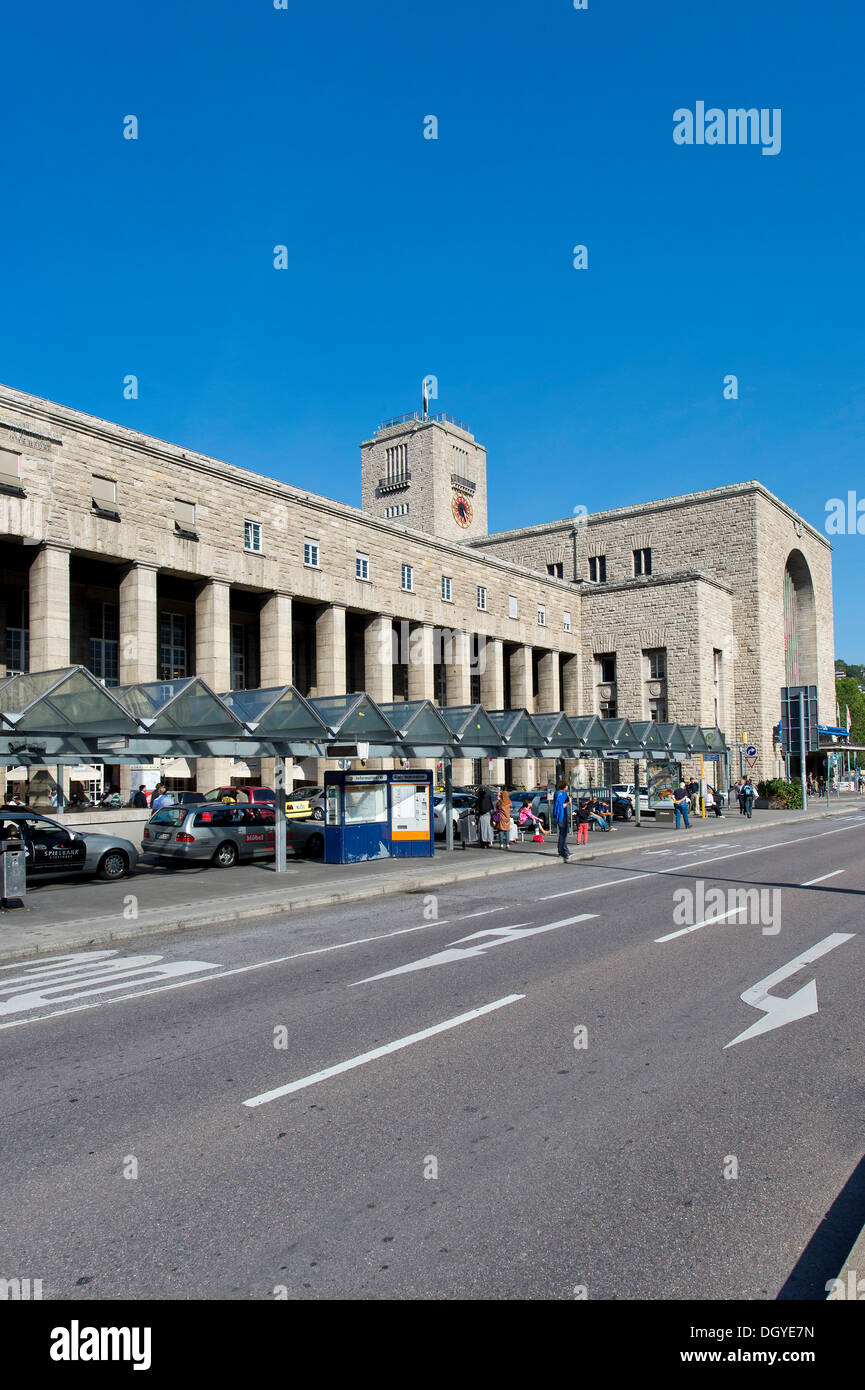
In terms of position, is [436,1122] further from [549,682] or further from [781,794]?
[549,682]

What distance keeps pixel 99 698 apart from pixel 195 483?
920 inches

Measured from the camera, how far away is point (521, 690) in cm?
5859

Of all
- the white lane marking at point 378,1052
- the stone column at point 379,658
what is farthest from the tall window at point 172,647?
the white lane marking at point 378,1052

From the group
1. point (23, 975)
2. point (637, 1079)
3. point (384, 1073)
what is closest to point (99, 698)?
point (23, 975)

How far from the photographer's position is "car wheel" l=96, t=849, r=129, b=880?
65.2 feet

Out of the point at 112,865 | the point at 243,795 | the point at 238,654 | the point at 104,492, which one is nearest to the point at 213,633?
the point at 104,492

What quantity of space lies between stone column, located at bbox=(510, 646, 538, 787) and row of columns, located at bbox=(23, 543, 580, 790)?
0.21ft

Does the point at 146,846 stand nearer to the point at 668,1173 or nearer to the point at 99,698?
the point at 99,698

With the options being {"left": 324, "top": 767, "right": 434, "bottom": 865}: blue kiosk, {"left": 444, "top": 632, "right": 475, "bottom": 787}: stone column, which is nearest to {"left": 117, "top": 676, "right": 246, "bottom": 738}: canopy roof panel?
{"left": 324, "top": 767, "right": 434, "bottom": 865}: blue kiosk

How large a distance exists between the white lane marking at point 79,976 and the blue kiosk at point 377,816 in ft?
34.6

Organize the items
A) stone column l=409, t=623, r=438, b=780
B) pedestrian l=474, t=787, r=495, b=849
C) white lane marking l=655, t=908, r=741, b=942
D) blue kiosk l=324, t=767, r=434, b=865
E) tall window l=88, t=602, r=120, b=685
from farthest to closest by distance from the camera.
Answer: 1. stone column l=409, t=623, r=438, b=780
2. tall window l=88, t=602, r=120, b=685
3. pedestrian l=474, t=787, r=495, b=849
4. blue kiosk l=324, t=767, r=434, b=865
5. white lane marking l=655, t=908, r=741, b=942

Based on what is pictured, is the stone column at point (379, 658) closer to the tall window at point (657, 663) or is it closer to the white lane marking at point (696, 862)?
the tall window at point (657, 663)

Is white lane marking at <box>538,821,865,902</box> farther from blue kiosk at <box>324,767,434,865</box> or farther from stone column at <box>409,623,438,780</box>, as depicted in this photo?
stone column at <box>409,623,438,780</box>

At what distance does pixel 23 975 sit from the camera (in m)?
10.7
